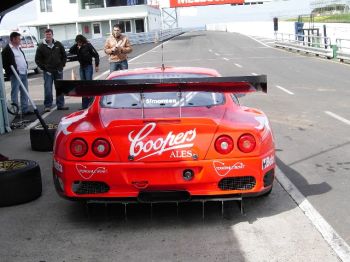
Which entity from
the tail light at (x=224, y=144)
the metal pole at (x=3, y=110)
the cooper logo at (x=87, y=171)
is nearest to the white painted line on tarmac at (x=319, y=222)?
the tail light at (x=224, y=144)

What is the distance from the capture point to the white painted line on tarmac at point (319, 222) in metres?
3.89

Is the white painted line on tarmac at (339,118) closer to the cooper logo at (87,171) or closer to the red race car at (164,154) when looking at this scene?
the red race car at (164,154)

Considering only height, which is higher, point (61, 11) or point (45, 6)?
point (45, 6)

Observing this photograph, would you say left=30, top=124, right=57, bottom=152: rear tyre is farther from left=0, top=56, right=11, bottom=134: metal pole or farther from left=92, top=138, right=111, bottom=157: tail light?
left=92, top=138, right=111, bottom=157: tail light

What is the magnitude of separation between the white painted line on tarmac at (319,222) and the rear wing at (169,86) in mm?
1158

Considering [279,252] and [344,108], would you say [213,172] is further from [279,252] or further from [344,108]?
[344,108]

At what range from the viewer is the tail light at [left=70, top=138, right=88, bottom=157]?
4.35 meters

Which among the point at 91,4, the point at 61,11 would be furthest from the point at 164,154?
the point at 91,4

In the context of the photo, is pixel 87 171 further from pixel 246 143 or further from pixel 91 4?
pixel 91 4

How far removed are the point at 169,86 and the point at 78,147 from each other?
0.90 metres

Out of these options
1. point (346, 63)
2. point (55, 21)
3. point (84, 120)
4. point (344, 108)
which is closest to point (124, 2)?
point (55, 21)

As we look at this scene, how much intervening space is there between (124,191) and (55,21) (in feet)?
A: 203

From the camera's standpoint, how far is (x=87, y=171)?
429cm

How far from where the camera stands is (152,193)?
4.28 m
